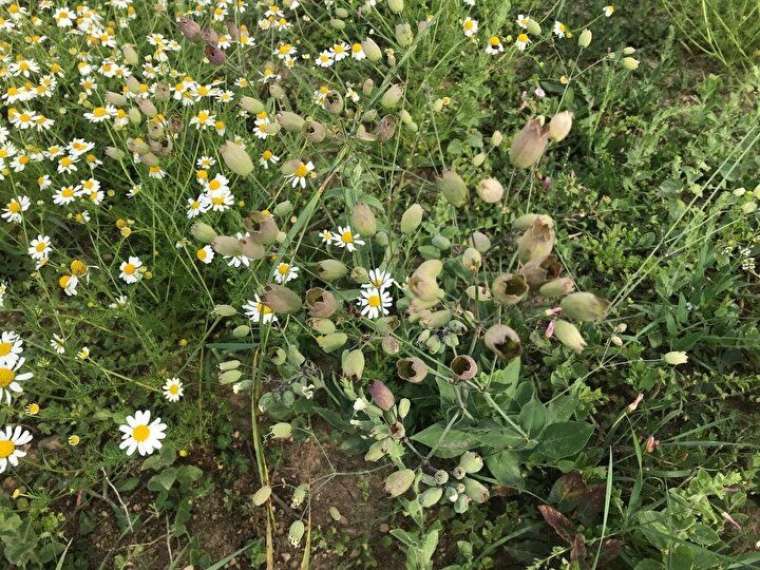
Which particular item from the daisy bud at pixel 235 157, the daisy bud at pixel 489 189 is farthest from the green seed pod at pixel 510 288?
the daisy bud at pixel 235 157

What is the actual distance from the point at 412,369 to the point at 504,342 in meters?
0.25

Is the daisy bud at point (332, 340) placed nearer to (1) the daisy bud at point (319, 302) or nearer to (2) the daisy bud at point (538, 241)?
(1) the daisy bud at point (319, 302)

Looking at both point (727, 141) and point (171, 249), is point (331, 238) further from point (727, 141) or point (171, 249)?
point (727, 141)

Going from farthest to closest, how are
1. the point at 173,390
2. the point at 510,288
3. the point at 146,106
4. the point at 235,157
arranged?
the point at 146,106, the point at 173,390, the point at 235,157, the point at 510,288

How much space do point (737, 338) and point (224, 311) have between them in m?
1.62

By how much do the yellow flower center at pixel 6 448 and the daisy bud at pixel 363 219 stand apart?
4.15 ft

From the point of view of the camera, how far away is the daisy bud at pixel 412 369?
1306 millimetres

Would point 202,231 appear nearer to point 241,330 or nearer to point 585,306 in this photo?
point 241,330

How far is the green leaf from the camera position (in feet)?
5.08

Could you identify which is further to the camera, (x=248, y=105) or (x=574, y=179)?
(x=574, y=179)

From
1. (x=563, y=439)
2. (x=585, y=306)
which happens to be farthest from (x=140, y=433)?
(x=585, y=306)

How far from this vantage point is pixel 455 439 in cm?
162

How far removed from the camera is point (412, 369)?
1338mm

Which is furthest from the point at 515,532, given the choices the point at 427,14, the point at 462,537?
the point at 427,14
